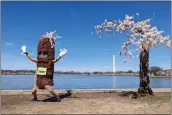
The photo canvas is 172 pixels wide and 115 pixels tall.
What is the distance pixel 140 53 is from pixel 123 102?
3422 millimetres

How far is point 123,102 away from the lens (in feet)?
48.6

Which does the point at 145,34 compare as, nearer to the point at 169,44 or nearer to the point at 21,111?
the point at 169,44

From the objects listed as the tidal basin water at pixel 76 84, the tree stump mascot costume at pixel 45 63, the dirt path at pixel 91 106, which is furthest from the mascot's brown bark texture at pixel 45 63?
the tidal basin water at pixel 76 84

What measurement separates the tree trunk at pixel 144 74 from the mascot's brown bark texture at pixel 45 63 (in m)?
4.81

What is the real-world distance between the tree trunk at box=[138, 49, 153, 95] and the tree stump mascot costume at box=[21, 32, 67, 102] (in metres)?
4.29

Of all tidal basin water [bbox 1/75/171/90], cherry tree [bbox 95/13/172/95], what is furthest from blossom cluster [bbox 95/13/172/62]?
tidal basin water [bbox 1/75/171/90]

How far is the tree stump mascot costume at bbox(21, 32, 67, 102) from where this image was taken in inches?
587

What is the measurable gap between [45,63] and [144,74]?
17.6ft

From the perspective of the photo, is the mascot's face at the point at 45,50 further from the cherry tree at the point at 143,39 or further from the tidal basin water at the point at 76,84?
the tidal basin water at the point at 76,84

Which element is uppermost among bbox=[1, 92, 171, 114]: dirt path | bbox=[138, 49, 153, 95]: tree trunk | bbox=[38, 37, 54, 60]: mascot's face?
bbox=[38, 37, 54, 60]: mascot's face

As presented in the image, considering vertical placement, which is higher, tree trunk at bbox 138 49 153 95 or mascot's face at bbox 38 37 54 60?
mascot's face at bbox 38 37 54 60

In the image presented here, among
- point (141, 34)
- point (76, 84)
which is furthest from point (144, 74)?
point (76, 84)

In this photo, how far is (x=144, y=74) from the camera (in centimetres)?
1692

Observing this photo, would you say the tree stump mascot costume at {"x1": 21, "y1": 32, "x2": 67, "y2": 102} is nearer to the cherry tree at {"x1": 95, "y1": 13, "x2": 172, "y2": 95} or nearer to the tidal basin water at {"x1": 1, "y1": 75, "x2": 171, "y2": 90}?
the cherry tree at {"x1": 95, "y1": 13, "x2": 172, "y2": 95}
